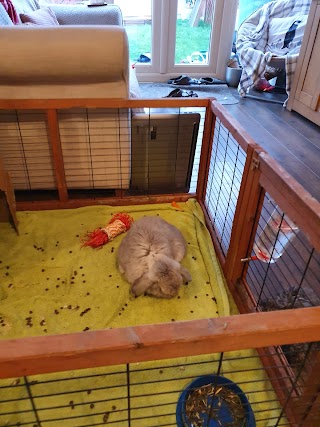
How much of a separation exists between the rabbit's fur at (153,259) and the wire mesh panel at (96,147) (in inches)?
19.2

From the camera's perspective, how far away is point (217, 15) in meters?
4.36

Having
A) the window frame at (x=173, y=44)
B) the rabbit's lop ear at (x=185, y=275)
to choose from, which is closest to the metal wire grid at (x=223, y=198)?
the rabbit's lop ear at (x=185, y=275)

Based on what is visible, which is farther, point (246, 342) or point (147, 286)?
point (147, 286)

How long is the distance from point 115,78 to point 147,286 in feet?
3.20

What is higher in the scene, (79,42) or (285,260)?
(79,42)

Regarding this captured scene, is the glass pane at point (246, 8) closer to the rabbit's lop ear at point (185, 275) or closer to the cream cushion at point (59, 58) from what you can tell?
the cream cushion at point (59, 58)

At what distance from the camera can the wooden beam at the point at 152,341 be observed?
53 cm

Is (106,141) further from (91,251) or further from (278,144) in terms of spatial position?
(278,144)

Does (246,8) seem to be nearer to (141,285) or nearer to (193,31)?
(193,31)

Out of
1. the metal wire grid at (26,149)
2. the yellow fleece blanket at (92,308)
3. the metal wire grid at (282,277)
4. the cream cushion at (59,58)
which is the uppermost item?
the cream cushion at (59,58)

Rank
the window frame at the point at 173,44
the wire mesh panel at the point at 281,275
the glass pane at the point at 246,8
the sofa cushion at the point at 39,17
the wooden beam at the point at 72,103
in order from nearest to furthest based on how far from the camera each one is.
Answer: the wire mesh panel at the point at 281,275
the wooden beam at the point at 72,103
the sofa cushion at the point at 39,17
the window frame at the point at 173,44
the glass pane at the point at 246,8

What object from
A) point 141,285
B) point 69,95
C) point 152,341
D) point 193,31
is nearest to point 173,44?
point 193,31

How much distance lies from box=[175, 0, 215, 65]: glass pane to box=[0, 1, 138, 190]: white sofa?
3.26 m

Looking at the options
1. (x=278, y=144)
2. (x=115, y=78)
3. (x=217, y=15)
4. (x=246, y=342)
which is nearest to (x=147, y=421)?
(x=246, y=342)
